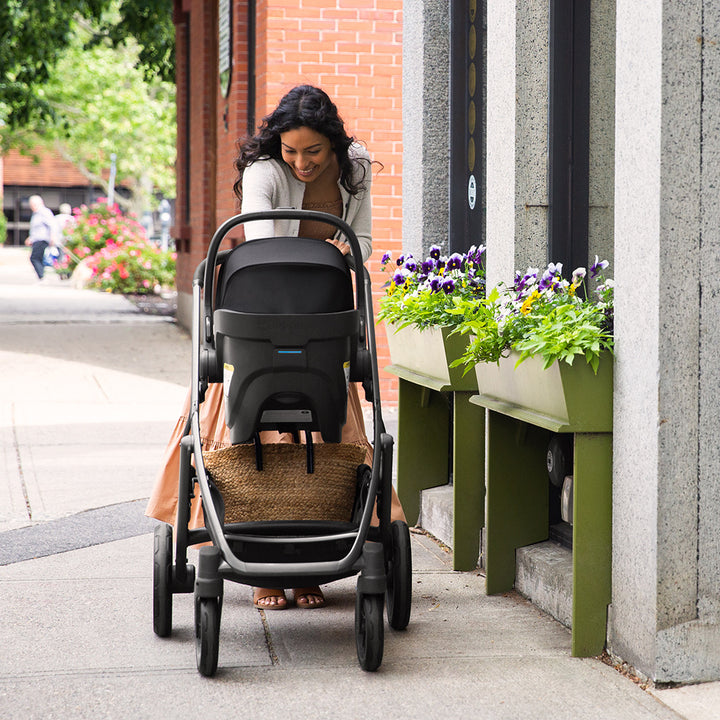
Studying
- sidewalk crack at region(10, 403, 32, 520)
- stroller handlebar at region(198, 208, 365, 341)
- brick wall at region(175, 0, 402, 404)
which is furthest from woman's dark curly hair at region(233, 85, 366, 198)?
brick wall at region(175, 0, 402, 404)

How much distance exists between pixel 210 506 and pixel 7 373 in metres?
8.35

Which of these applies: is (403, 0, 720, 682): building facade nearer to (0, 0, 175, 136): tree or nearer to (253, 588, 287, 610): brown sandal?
(253, 588, 287, 610): brown sandal

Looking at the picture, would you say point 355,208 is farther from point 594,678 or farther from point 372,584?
point 594,678

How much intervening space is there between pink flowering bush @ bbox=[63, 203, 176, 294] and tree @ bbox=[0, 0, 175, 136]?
5.05 metres

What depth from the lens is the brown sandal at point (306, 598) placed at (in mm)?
4562

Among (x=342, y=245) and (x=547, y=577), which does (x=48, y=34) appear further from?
(x=547, y=577)

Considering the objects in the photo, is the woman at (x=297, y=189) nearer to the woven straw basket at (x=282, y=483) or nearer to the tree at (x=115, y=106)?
the woven straw basket at (x=282, y=483)

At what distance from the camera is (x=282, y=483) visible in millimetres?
4113

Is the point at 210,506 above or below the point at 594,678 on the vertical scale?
above

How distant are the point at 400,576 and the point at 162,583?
822mm

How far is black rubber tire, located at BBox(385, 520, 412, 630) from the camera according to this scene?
13.6ft

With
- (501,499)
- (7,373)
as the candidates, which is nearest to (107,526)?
(501,499)

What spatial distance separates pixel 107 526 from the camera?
593cm

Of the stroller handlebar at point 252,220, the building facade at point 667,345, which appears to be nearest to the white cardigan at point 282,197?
the stroller handlebar at point 252,220
